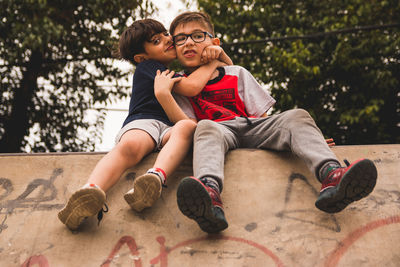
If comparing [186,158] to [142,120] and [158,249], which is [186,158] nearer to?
[142,120]

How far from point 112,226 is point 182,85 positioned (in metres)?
0.98

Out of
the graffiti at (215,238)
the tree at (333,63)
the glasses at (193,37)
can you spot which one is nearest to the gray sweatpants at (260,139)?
the graffiti at (215,238)

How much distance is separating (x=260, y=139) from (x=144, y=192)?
86cm

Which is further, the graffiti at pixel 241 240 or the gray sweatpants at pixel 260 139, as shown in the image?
the gray sweatpants at pixel 260 139

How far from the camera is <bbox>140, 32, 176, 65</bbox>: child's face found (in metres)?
2.62

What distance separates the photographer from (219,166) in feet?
6.21

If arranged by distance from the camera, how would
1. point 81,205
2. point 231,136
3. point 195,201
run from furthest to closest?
point 231,136 → point 81,205 → point 195,201

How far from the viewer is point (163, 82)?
2.33 m

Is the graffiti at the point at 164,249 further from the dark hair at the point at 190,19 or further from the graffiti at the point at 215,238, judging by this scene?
the dark hair at the point at 190,19

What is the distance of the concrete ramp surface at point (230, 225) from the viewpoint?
1781mm

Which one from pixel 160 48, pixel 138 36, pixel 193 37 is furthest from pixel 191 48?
pixel 138 36

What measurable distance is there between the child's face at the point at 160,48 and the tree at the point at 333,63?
13.6ft

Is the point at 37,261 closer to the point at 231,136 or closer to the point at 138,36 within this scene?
the point at 231,136

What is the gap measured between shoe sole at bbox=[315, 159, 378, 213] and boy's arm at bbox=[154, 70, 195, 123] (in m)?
1.02
